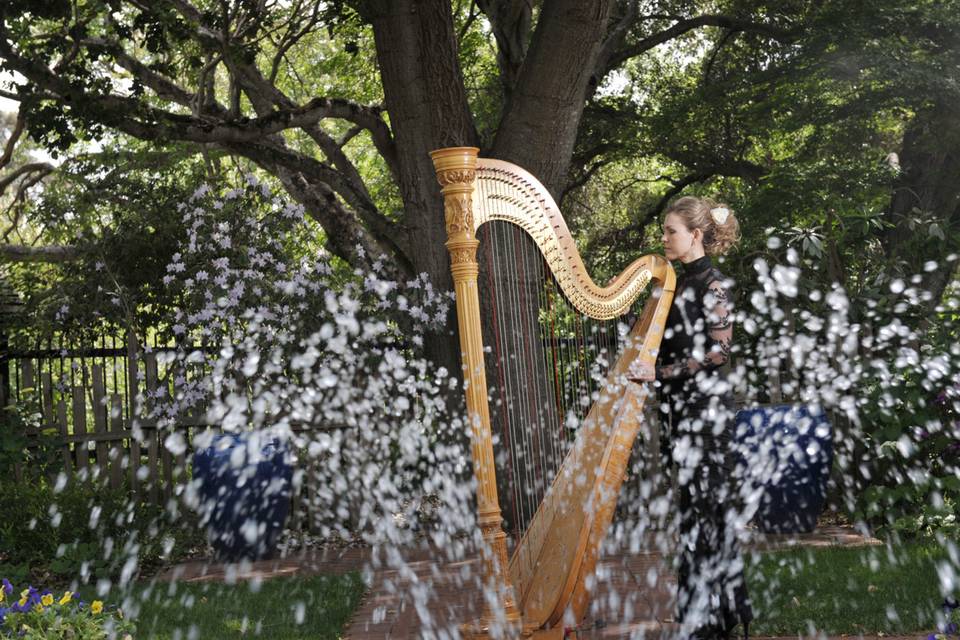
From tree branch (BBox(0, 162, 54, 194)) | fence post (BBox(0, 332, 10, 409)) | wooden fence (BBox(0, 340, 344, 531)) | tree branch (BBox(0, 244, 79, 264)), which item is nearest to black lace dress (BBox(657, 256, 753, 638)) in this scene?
wooden fence (BBox(0, 340, 344, 531))

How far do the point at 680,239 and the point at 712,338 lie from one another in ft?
1.37

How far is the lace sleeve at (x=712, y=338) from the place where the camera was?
13.0 feet

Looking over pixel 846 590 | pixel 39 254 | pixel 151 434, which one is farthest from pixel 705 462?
pixel 39 254

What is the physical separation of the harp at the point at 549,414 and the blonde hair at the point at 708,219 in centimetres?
35

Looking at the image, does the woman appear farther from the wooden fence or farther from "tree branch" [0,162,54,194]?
"tree branch" [0,162,54,194]

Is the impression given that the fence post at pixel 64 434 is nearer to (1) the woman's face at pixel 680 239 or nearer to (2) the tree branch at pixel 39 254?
(2) the tree branch at pixel 39 254

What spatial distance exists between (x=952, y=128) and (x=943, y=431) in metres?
5.15

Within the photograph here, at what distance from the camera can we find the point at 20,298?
8.65 meters

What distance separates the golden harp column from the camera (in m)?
3.43

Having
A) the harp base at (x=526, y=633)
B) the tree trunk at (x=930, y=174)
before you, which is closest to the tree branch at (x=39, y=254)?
the harp base at (x=526, y=633)

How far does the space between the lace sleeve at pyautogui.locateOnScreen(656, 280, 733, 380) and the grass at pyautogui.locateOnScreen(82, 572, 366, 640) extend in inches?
76.1

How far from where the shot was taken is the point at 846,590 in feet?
15.7

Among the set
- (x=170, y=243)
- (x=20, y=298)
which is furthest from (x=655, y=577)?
(x=20, y=298)

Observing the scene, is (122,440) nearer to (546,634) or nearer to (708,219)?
(546,634)
